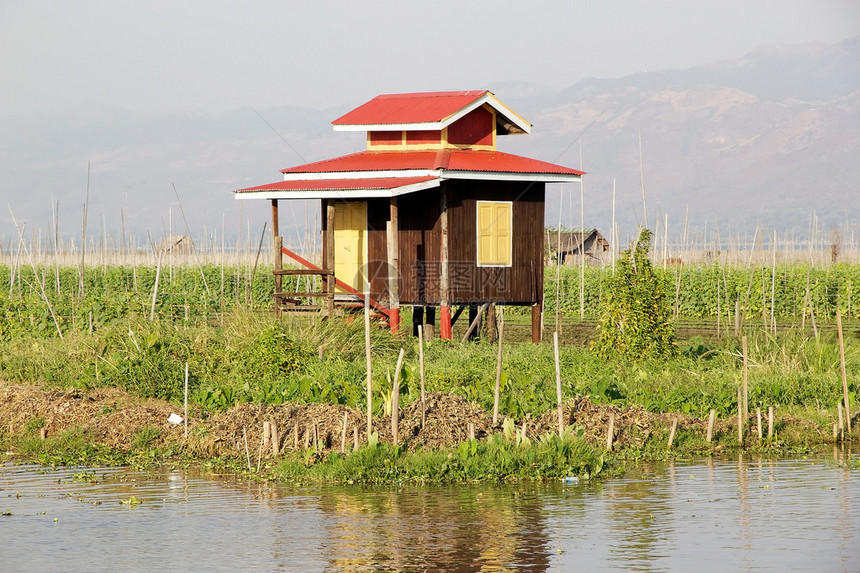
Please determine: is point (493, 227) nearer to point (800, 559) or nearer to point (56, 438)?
point (56, 438)

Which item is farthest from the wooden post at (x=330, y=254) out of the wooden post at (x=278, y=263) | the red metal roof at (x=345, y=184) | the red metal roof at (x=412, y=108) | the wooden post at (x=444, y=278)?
the red metal roof at (x=412, y=108)

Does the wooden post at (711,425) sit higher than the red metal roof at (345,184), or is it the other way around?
the red metal roof at (345,184)

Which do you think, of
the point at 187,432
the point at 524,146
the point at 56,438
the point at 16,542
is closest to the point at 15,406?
the point at 56,438

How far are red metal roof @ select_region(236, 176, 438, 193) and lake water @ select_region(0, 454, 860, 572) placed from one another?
32.6ft

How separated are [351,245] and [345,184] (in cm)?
209

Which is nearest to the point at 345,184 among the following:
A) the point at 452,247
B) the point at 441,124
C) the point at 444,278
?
the point at 441,124

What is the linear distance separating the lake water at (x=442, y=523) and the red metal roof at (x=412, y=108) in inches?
503

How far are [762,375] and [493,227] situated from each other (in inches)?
314

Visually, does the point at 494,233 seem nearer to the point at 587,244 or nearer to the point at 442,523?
the point at 442,523

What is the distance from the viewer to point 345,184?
24188 mm

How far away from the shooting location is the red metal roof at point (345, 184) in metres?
23.3

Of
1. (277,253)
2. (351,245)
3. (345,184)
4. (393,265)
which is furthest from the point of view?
(351,245)

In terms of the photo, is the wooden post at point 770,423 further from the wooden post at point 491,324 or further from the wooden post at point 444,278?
the wooden post at point 491,324

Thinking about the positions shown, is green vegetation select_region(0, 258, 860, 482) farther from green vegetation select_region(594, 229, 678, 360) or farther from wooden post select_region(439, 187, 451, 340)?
wooden post select_region(439, 187, 451, 340)
